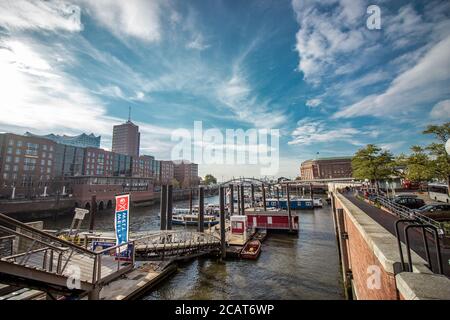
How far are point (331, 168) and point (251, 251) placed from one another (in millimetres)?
125041

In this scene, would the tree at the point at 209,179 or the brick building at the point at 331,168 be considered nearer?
the brick building at the point at 331,168

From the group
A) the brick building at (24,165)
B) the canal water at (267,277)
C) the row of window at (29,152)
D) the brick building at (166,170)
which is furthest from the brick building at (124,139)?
the canal water at (267,277)

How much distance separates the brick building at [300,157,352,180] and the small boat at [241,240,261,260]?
11922 cm

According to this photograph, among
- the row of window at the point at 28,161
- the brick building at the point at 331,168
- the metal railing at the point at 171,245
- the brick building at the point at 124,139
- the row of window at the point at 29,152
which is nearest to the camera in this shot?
the metal railing at the point at 171,245

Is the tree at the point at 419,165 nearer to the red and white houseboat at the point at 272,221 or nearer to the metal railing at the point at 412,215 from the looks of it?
the metal railing at the point at 412,215

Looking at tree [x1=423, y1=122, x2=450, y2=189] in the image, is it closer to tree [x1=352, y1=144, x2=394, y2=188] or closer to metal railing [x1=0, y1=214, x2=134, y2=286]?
tree [x1=352, y1=144, x2=394, y2=188]

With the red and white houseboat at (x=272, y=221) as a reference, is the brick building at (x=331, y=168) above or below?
above

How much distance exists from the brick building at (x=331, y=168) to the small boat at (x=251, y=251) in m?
119

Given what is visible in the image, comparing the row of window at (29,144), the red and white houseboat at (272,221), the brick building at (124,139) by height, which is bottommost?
the red and white houseboat at (272,221)

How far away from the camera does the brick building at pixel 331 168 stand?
12445cm
